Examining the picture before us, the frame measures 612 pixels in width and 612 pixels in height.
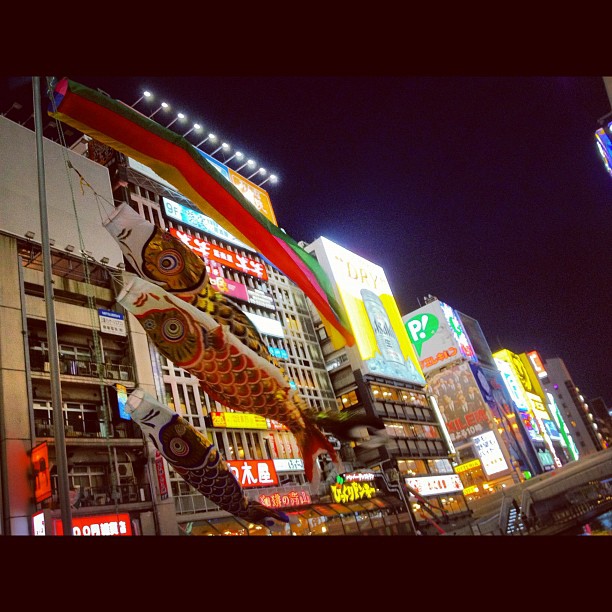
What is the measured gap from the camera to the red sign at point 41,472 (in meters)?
17.9

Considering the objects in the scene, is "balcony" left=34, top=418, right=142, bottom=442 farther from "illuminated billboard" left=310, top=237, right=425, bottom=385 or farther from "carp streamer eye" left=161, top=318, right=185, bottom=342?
"illuminated billboard" left=310, top=237, right=425, bottom=385

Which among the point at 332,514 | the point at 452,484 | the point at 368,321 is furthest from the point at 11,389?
the point at 452,484

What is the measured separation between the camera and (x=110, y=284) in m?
26.2

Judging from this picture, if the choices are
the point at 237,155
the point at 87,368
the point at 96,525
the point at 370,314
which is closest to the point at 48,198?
the point at 87,368

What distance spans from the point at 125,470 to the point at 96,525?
4360 mm

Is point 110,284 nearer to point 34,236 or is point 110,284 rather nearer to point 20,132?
point 34,236

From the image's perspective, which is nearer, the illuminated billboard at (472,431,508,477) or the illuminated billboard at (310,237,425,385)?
the illuminated billboard at (310,237,425,385)

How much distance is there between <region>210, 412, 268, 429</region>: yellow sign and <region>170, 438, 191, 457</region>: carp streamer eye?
1954 cm

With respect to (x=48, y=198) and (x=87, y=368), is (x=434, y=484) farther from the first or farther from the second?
(x=48, y=198)

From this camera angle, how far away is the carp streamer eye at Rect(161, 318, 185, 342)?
29.8ft

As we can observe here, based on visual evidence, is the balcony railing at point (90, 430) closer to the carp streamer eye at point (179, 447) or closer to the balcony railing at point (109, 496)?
the balcony railing at point (109, 496)

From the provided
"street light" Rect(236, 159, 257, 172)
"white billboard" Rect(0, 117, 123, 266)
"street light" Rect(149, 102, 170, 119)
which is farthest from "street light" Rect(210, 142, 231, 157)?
"white billboard" Rect(0, 117, 123, 266)

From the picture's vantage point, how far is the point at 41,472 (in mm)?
18344
